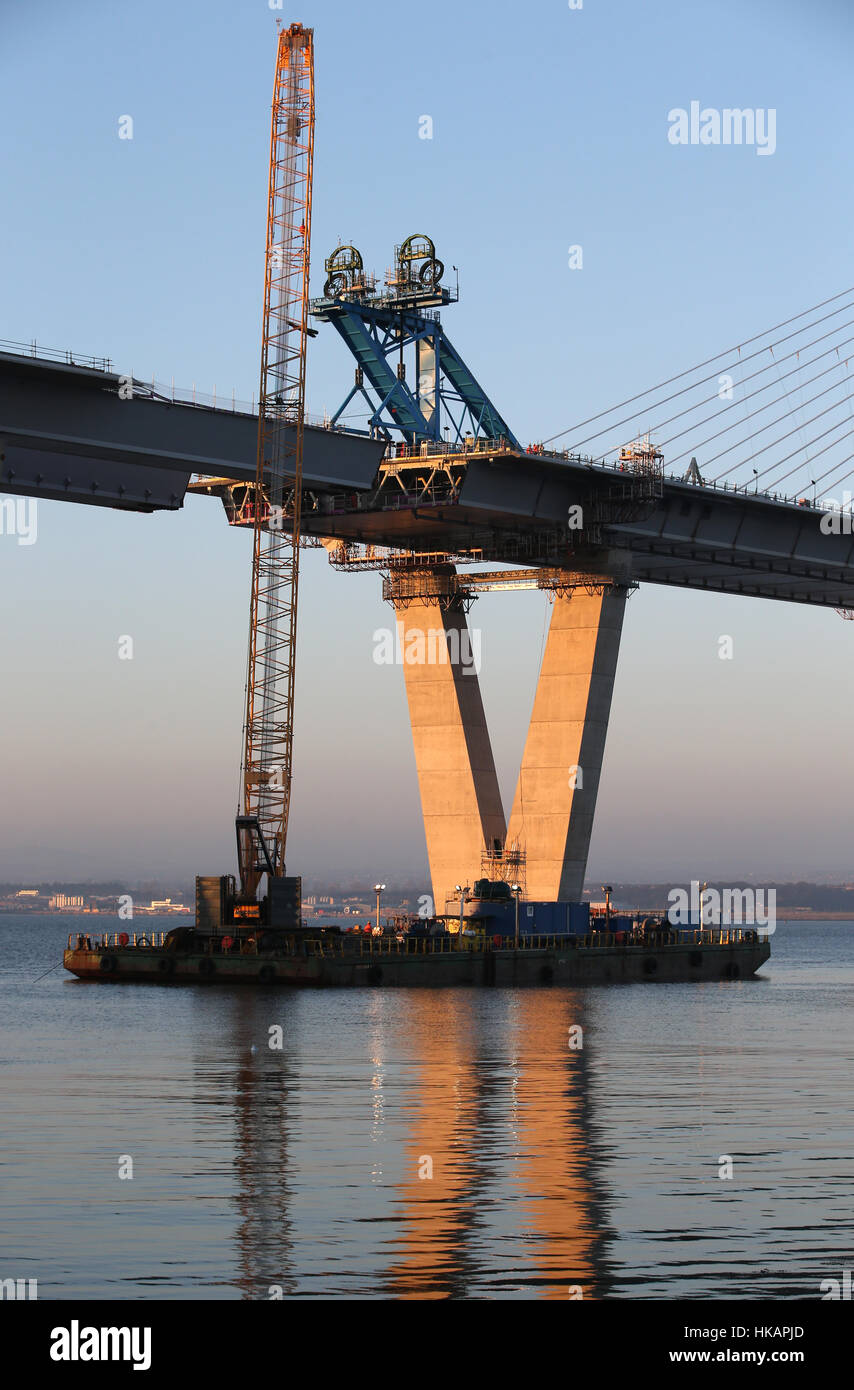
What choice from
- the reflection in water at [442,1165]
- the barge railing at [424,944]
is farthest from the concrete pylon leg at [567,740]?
the reflection in water at [442,1165]

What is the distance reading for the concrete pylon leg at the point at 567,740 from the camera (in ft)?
295

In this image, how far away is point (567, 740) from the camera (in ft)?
297

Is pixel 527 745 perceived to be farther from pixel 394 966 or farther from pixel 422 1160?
pixel 422 1160

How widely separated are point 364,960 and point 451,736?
57.6 ft

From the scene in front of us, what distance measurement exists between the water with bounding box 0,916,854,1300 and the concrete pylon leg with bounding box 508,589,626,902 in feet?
91.8

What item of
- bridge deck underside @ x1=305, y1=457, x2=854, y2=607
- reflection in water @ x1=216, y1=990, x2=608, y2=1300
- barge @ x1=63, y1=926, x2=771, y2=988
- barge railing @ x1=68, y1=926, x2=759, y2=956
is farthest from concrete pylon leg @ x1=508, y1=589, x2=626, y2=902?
reflection in water @ x1=216, y1=990, x2=608, y2=1300

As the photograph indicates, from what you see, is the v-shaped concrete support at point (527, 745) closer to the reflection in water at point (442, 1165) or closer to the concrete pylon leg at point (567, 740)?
the concrete pylon leg at point (567, 740)

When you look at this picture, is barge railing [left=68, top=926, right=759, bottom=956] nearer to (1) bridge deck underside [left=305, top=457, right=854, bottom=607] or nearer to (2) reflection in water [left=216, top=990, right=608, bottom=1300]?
(1) bridge deck underside [left=305, top=457, right=854, bottom=607]

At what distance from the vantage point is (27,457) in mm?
70062

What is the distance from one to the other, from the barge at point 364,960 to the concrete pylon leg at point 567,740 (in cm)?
415

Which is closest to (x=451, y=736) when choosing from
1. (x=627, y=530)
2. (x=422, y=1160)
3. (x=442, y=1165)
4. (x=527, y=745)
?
(x=527, y=745)
